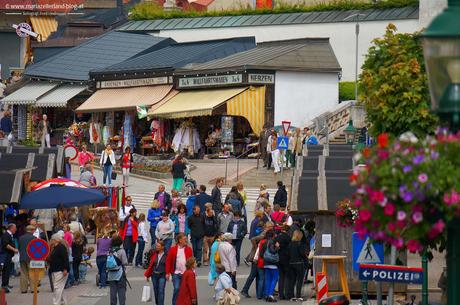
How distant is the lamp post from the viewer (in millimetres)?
9734

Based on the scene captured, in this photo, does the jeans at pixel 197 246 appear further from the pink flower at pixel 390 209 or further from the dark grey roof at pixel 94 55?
the dark grey roof at pixel 94 55

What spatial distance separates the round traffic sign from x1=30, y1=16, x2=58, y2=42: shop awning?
5839 cm

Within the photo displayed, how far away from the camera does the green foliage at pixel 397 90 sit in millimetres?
20906

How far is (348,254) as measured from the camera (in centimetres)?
2600

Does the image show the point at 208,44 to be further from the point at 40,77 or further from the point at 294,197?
the point at 294,197

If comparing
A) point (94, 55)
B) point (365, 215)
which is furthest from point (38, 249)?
point (94, 55)

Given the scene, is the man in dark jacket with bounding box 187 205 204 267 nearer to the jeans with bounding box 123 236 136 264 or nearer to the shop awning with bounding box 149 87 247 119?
the jeans with bounding box 123 236 136 264

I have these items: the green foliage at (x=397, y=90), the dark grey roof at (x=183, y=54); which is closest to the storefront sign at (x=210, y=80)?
the dark grey roof at (x=183, y=54)

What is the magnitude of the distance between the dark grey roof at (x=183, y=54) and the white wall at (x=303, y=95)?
5019mm

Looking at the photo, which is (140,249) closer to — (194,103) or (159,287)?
(159,287)

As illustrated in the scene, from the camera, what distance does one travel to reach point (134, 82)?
59.0 meters

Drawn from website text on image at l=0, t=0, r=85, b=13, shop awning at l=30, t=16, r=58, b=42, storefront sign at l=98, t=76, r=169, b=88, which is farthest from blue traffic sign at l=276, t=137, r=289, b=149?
shop awning at l=30, t=16, r=58, b=42

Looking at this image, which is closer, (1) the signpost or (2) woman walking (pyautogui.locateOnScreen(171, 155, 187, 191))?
(1) the signpost

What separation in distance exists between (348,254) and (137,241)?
21.9 feet
